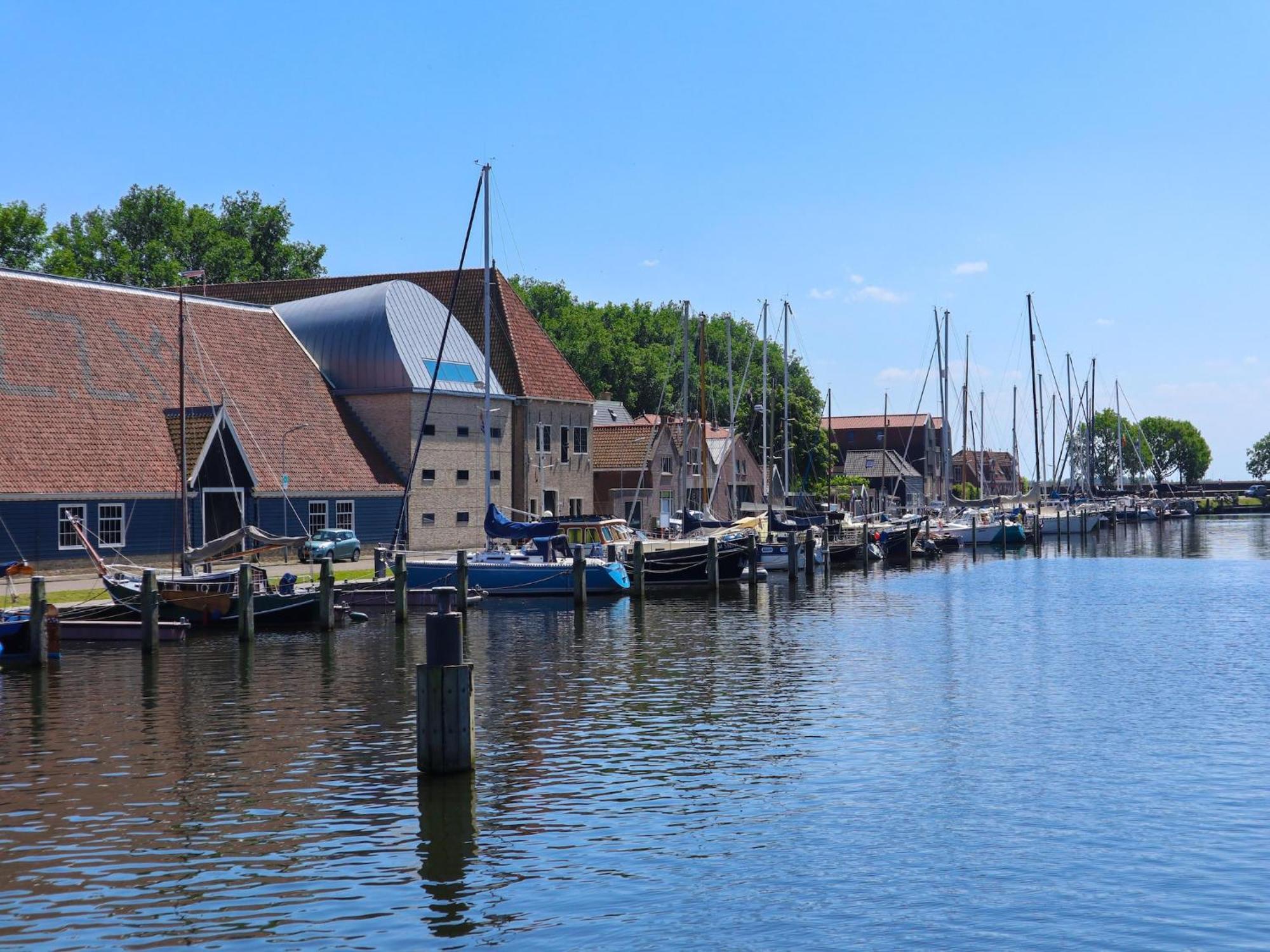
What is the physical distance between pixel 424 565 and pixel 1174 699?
1139 inches

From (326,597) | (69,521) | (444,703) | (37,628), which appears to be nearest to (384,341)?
(69,521)

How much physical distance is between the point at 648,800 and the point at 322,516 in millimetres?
43409

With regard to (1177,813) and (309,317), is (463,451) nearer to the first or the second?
(309,317)

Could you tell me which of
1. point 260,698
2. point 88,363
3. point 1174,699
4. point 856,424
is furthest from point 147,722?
point 856,424

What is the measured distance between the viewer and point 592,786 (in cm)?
2178

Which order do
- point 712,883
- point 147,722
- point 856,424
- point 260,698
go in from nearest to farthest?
point 712,883 → point 147,722 → point 260,698 → point 856,424

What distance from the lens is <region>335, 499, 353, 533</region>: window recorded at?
6259 cm

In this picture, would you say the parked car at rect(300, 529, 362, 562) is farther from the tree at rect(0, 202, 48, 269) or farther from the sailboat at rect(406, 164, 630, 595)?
the tree at rect(0, 202, 48, 269)

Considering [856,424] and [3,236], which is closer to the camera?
[3,236]

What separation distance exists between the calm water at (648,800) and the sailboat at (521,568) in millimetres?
12471

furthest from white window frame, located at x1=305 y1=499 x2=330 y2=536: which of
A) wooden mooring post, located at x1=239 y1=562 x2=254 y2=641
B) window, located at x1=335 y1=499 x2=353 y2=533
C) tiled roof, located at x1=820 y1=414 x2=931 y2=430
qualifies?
tiled roof, located at x1=820 y1=414 x2=931 y2=430

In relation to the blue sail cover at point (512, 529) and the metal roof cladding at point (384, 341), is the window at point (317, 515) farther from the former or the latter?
→ the blue sail cover at point (512, 529)

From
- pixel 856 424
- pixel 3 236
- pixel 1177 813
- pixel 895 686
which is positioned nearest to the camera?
pixel 1177 813

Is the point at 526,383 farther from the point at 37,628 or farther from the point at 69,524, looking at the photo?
the point at 37,628
